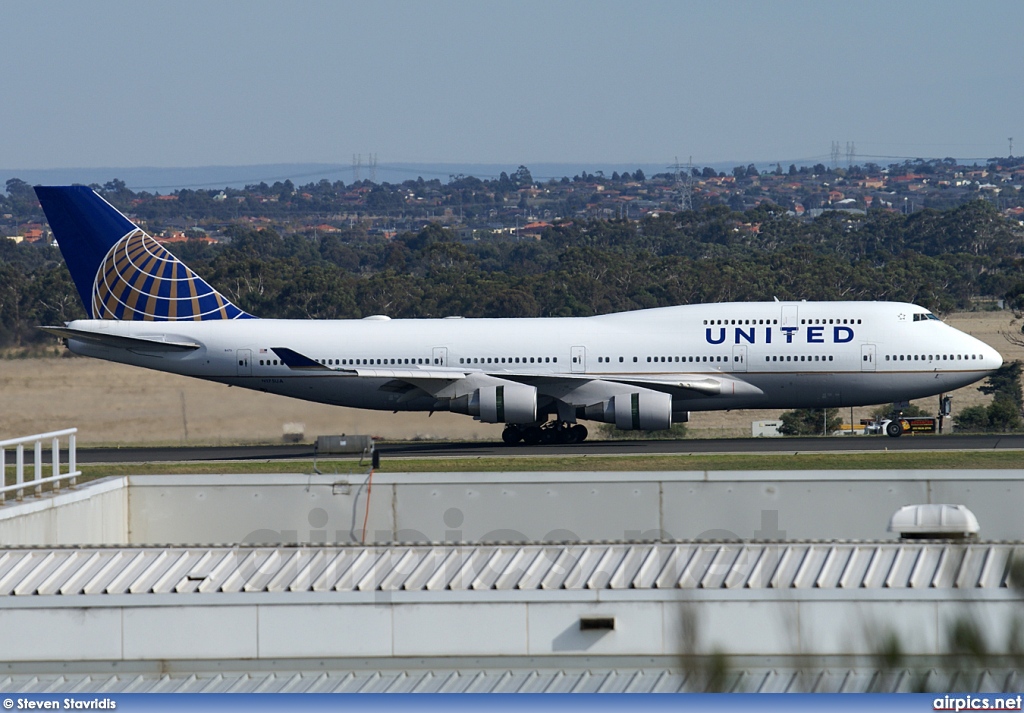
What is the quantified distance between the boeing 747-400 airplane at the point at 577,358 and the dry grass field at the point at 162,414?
95cm

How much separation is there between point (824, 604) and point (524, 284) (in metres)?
87.0

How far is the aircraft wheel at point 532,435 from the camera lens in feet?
141

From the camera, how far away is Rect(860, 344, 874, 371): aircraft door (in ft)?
135

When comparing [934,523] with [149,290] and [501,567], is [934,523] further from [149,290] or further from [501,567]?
[149,290]

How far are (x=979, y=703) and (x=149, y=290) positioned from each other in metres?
39.6

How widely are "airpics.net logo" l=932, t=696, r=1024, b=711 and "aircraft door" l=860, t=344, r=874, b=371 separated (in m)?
32.9

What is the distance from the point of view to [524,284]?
10188 centimetres

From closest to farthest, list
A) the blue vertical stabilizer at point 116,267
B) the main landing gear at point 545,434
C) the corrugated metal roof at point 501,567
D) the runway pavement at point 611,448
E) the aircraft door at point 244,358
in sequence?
1. the corrugated metal roof at point 501,567
2. the runway pavement at point 611,448
3. the main landing gear at point 545,434
4. the aircraft door at point 244,358
5. the blue vertical stabilizer at point 116,267

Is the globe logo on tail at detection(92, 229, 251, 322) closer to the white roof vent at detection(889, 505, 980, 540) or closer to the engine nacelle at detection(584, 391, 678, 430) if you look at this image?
the engine nacelle at detection(584, 391, 678, 430)

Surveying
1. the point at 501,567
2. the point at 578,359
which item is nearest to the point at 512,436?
the point at 578,359

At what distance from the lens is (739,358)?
41.3 metres

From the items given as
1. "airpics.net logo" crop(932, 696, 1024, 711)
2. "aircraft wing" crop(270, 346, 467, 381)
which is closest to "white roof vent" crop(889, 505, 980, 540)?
"airpics.net logo" crop(932, 696, 1024, 711)

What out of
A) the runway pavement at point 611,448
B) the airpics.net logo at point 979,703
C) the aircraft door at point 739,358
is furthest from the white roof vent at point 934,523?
the aircraft door at point 739,358

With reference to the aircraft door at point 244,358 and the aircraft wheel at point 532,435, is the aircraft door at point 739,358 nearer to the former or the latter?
the aircraft wheel at point 532,435
